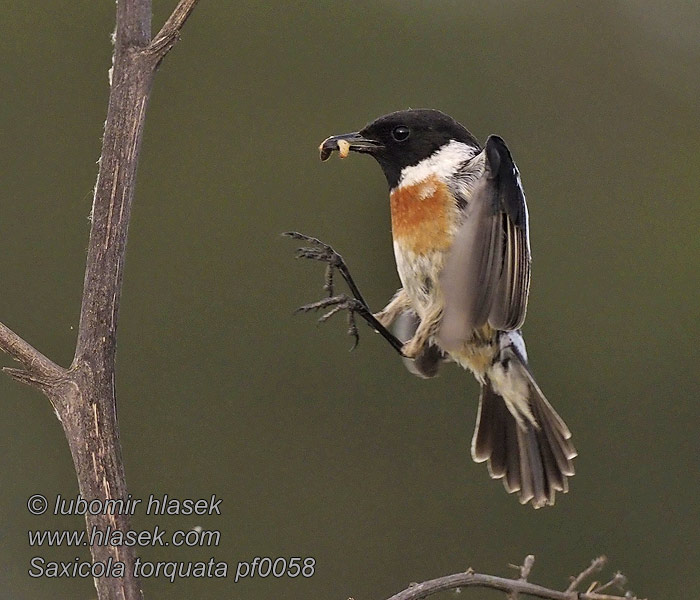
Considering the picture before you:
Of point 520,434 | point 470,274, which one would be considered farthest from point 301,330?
point 470,274

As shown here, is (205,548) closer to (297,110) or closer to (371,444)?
(371,444)

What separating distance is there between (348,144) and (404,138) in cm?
17

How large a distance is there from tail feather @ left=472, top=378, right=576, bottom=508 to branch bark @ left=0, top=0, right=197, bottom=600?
1.67m

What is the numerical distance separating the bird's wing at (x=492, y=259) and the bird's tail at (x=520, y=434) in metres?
0.48

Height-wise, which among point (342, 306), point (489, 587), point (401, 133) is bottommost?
point (489, 587)

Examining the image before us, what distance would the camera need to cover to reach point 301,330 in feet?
17.5

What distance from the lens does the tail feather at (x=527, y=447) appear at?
3.40 metres

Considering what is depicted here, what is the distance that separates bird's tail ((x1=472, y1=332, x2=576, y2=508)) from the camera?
3.39m

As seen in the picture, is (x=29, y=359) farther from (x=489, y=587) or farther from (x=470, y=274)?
(x=470, y=274)

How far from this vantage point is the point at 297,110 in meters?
5.65

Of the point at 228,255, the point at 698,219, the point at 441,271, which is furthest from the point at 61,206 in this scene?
the point at 698,219

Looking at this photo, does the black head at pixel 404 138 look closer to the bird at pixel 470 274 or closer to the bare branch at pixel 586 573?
the bird at pixel 470 274

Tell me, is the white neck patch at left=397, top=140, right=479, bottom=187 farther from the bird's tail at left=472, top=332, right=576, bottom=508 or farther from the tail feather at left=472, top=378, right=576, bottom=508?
the tail feather at left=472, top=378, right=576, bottom=508

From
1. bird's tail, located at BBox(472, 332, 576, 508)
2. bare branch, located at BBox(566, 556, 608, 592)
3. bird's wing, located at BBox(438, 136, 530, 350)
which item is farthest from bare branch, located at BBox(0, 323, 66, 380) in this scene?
bird's tail, located at BBox(472, 332, 576, 508)
